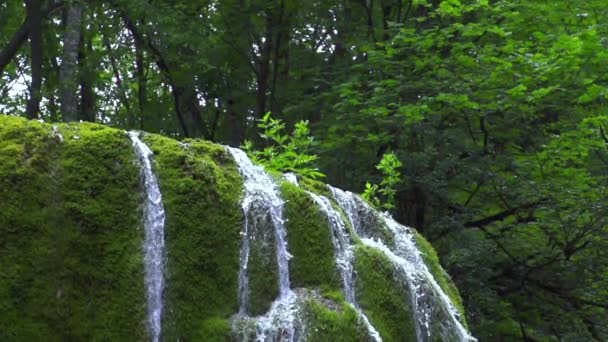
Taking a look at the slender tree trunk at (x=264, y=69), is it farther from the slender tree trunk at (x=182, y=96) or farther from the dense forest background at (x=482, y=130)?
the slender tree trunk at (x=182, y=96)

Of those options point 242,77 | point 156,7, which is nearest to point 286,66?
point 242,77

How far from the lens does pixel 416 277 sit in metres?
4.89

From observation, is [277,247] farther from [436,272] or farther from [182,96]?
[182,96]

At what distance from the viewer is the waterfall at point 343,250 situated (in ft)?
14.6

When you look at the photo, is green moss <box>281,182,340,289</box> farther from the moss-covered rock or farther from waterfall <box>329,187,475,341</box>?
waterfall <box>329,187,475,341</box>

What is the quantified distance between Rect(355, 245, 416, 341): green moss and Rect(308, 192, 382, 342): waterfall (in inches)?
2.0

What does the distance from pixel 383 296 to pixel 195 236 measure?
1.18 m

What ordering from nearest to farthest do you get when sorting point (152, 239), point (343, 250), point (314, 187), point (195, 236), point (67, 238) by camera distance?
point (67, 238), point (152, 239), point (195, 236), point (343, 250), point (314, 187)

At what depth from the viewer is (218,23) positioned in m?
12.6

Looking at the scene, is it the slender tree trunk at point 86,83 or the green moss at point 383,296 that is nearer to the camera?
the green moss at point 383,296

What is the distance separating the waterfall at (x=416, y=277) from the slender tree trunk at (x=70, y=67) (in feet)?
21.6

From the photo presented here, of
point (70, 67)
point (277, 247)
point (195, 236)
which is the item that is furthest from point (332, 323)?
point (70, 67)

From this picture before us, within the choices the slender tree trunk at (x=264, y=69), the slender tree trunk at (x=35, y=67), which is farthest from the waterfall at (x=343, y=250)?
the slender tree trunk at (x=264, y=69)

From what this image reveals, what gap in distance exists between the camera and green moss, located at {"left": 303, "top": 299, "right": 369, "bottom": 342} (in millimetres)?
3959
